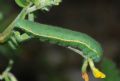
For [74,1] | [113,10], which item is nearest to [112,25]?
[113,10]

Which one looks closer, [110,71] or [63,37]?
[63,37]

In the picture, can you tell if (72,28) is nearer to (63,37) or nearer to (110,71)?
(110,71)

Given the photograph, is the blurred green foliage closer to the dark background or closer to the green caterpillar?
the green caterpillar

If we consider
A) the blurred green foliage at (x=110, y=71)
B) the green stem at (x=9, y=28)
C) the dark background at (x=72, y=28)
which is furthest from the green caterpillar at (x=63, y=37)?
the dark background at (x=72, y=28)

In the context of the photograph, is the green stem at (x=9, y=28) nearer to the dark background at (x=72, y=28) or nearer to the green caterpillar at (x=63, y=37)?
the green caterpillar at (x=63, y=37)

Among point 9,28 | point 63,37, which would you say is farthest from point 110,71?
point 9,28

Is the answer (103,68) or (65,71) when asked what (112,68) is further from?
(65,71)
